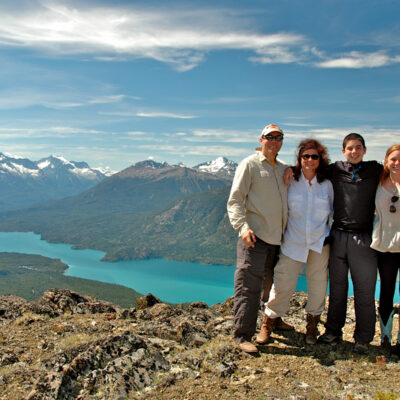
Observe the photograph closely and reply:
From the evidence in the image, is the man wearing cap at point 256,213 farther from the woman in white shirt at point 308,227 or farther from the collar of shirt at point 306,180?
the collar of shirt at point 306,180

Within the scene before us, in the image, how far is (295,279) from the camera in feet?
20.0

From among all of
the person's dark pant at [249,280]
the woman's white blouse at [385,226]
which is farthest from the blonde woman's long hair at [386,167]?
the person's dark pant at [249,280]

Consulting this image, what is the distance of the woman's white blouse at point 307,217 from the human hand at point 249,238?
734mm

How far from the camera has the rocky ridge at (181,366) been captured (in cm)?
504

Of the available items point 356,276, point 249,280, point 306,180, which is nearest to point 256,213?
point 306,180

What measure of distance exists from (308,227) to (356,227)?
0.79m

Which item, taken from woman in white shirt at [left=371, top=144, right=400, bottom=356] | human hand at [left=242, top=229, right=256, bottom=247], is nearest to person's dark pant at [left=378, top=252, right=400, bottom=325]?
woman in white shirt at [left=371, top=144, right=400, bottom=356]

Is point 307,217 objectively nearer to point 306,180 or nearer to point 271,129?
point 306,180

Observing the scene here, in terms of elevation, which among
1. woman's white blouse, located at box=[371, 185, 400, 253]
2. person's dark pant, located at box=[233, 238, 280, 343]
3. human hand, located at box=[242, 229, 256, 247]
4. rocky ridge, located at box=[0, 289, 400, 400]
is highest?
woman's white blouse, located at box=[371, 185, 400, 253]

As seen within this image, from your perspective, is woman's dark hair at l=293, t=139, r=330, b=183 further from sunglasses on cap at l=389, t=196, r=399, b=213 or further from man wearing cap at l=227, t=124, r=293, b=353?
sunglasses on cap at l=389, t=196, r=399, b=213

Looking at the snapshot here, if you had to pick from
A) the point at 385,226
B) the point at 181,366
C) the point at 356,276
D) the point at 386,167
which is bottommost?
the point at 181,366

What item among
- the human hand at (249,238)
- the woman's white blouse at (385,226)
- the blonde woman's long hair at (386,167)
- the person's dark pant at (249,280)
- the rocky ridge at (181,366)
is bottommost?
the rocky ridge at (181,366)

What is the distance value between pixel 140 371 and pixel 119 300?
130253 mm

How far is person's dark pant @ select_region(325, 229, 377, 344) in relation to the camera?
231 inches
